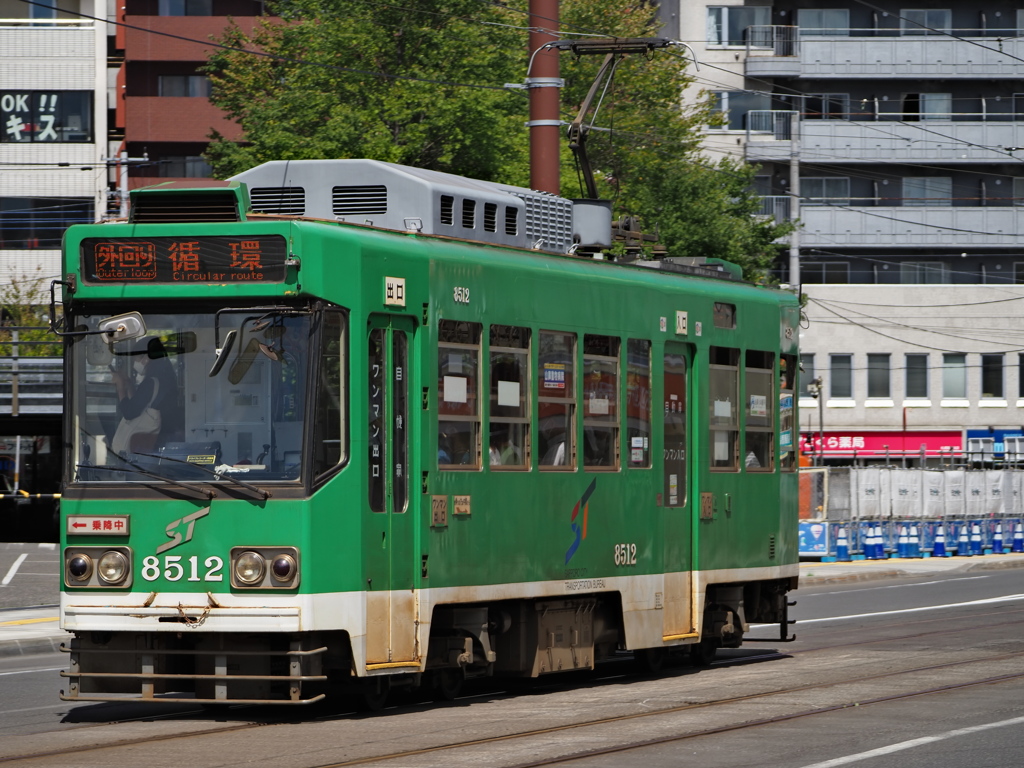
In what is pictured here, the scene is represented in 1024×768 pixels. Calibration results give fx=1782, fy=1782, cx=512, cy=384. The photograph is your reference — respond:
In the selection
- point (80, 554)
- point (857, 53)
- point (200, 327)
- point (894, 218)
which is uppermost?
point (857, 53)

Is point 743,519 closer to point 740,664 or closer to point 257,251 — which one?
point 740,664

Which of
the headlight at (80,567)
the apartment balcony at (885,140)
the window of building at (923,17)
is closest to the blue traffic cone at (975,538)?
the apartment balcony at (885,140)

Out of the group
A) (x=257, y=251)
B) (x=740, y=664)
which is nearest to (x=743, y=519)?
(x=740, y=664)

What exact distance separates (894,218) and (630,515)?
54.2 meters

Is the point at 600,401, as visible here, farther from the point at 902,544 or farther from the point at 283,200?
the point at 902,544

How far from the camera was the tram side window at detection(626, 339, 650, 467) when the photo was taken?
45.2 feet

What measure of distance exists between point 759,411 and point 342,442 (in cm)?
593

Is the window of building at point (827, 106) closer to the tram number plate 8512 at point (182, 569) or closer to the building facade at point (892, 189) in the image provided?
the building facade at point (892, 189)

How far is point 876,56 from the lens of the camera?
65.0m

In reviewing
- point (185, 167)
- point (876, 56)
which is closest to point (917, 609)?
point (876, 56)

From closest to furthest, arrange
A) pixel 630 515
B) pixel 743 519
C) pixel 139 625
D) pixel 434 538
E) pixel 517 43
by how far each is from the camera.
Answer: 1. pixel 139 625
2. pixel 434 538
3. pixel 630 515
4. pixel 743 519
5. pixel 517 43

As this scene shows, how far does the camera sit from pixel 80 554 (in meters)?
11.0

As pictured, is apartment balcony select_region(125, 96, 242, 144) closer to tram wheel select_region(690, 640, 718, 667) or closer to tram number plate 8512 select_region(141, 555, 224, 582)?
tram wheel select_region(690, 640, 718, 667)

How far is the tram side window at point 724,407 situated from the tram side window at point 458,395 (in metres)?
3.43
